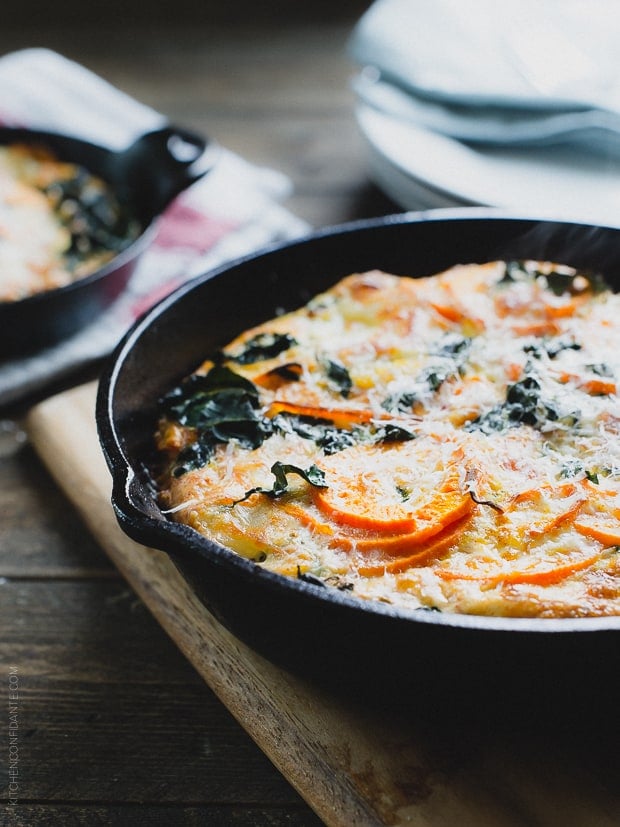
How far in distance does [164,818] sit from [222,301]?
1527 millimetres

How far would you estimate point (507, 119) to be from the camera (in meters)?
4.01

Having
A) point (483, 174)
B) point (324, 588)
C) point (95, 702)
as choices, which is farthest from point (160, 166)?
point (324, 588)

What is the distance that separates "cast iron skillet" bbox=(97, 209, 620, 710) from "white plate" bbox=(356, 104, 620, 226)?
68cm

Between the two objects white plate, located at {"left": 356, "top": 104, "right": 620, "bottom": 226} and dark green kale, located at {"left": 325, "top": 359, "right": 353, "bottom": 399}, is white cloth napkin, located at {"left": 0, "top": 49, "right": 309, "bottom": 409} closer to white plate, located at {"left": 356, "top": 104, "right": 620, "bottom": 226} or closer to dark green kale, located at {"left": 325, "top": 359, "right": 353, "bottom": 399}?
white plate, located at {"left": 356, "top": 104, "right": 620, "bottom": 226}

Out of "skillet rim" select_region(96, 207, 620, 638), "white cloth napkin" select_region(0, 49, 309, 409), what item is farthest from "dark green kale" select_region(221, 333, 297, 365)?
"white cloth napkin" select_region(0, 49, 309, 409)

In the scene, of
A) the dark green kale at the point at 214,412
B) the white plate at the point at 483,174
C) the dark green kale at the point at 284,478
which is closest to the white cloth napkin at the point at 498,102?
the white plate at the point at 483,174

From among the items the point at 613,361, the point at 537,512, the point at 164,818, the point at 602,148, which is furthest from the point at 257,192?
the point at 164,818

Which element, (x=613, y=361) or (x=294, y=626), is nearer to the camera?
(x=294, y=626)

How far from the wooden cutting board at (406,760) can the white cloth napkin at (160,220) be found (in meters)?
1.64

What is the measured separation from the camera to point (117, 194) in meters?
4.08

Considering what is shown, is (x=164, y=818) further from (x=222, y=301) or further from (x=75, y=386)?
(x=75, y=386)

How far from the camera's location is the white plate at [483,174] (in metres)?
3.70

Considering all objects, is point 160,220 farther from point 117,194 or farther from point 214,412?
point 214,412

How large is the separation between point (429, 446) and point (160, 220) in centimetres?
205
